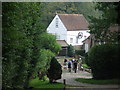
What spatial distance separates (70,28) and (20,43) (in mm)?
3267

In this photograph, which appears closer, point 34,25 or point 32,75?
point 34,25

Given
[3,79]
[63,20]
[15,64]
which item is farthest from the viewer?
[63,20]

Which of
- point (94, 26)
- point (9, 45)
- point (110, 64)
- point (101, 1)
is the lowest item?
point (110, 64)

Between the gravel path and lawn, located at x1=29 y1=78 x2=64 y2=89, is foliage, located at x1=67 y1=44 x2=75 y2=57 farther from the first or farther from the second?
lawn, located at x1=29 y1=78 x2=64 y2=89

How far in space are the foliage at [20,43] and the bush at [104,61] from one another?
4.58ft

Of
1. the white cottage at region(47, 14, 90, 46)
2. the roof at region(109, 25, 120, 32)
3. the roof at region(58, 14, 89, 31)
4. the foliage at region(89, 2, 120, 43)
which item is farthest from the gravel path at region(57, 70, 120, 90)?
the roof at region(109, 25, 120, 32)

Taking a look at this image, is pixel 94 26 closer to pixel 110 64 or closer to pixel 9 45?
pixel 110 64

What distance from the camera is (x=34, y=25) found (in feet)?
21.4

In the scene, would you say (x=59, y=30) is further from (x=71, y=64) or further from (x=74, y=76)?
(x=74, y=76)

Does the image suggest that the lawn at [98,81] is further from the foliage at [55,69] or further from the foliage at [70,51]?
the foliage at [70,51]

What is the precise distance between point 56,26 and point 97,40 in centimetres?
231

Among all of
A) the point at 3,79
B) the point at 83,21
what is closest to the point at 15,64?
the point at 3,79

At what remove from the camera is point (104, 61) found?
5.83 metres

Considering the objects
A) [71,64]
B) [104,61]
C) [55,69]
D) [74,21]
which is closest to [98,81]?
[104,61]
